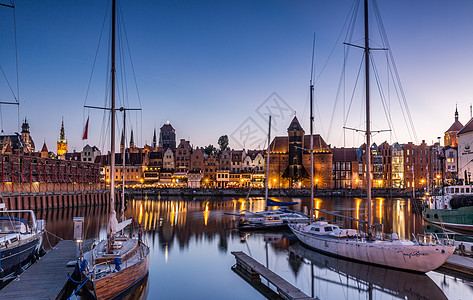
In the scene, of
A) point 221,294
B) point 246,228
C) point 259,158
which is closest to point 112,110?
point 221,294

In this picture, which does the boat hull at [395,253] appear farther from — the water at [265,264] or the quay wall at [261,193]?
the quay wall at [261,193]

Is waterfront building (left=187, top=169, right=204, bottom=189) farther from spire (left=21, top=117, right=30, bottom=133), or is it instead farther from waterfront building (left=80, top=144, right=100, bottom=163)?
spire (left=21, top=117, right=30, bottom=133)

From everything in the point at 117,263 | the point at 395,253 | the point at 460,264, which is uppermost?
the point at 117,263

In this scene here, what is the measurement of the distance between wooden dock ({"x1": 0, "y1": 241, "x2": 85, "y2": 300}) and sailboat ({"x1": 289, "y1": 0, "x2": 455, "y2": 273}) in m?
16.5

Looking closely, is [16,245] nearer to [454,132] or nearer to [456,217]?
[456,217]

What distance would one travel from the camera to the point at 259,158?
4707 inches

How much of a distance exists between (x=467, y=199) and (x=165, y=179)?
92998 mm

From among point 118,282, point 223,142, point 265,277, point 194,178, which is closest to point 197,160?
point 194,178

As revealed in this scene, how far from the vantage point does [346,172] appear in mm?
115250

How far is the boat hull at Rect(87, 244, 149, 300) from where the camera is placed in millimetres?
15402

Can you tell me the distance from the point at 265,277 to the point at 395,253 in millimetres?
7915

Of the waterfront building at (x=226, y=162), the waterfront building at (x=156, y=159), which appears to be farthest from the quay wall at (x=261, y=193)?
the waterfront building at (x=156, y=159)

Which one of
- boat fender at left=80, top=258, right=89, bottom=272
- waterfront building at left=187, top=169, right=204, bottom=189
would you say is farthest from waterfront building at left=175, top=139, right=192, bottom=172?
boat fender at left=80, top=258, right=89, bottom=272

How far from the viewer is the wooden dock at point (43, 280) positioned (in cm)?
1576
